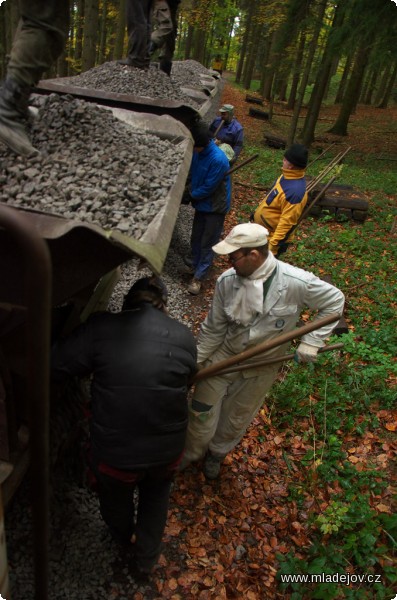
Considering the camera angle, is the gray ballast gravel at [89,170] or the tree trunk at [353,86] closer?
the gray ballast gravel at [89,170]

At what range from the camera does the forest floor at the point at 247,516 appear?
287 centimetres

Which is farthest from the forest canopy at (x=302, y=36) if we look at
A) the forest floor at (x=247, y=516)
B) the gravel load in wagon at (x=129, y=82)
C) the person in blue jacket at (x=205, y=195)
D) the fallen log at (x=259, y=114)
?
the forest floor at (x=247, y=516)

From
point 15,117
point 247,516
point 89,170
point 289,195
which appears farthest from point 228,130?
point 247,516

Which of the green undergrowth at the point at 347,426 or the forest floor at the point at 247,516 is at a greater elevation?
the green undergrowth at the point at 347,426

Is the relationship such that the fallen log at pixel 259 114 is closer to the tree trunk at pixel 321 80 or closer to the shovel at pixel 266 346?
the tree trunk at pixel 321 80

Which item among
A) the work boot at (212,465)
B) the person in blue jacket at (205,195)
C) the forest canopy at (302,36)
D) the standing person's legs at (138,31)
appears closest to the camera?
the work boot at (212,465)

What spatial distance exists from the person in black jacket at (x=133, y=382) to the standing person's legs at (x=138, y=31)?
20.6 ft

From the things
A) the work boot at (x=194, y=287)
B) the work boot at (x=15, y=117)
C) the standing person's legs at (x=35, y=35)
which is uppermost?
the standing person's legs at (x=35, y=35)

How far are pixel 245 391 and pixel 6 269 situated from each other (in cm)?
204

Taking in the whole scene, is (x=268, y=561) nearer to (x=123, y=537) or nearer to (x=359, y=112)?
(x=123, y=537)

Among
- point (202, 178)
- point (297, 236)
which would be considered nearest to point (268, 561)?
point (202, 178)

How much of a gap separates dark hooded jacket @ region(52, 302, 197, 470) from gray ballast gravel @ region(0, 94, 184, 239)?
50cm

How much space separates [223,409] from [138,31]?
649 centimetres

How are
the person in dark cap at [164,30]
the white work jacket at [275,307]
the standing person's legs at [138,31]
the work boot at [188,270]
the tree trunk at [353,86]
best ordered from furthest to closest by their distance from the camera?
1. the tree trunk at [353,86]
2. the person in dark cap at [164,30]
3. the standing person's legs at [138,31]
4. the work boot at [188,270]
5. the white work jacket at [275,307]
